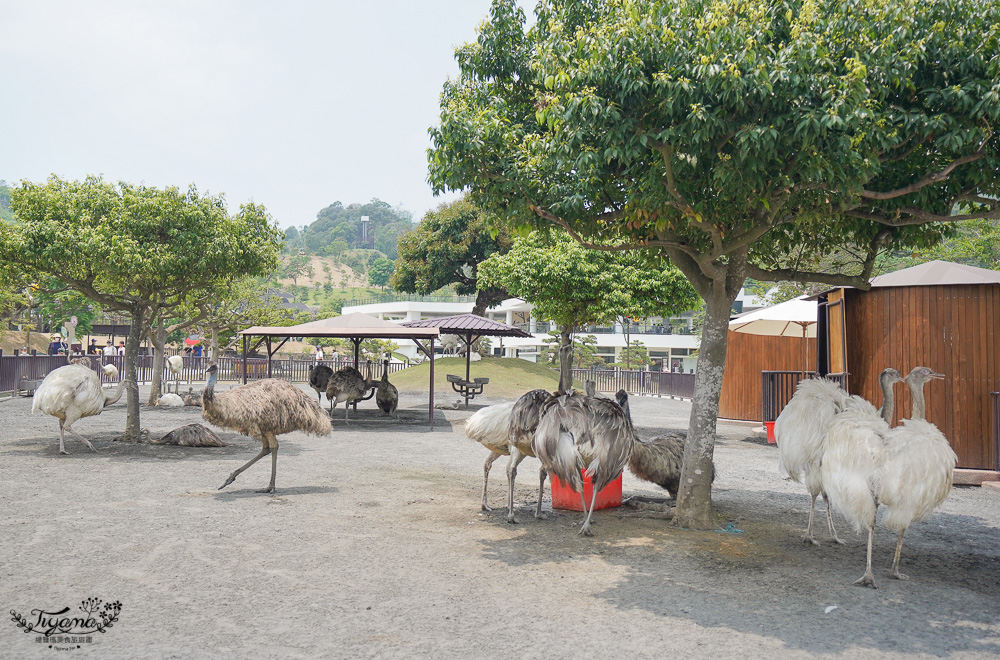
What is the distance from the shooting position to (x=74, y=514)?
747 cm

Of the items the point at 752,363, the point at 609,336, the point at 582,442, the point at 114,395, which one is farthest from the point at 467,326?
the point at 609,336

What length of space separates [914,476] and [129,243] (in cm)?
1184

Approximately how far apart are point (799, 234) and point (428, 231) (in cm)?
3203

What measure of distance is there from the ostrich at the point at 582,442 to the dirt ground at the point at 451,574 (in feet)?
2.06

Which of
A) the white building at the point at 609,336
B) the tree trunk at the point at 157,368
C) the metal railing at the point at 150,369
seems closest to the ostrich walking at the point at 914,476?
the tree trunk at the point at 157,368

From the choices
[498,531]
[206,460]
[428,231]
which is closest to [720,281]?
[498,531]

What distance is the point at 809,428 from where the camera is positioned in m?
6.59

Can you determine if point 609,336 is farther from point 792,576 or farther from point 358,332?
point 792,576

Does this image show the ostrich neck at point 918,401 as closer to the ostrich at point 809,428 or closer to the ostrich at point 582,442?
the ostrich at point 809,428

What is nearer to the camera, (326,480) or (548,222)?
(548,222)

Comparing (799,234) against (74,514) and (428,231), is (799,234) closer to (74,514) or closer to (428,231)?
(74,514)

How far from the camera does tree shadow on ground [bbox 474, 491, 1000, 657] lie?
4.61 meters

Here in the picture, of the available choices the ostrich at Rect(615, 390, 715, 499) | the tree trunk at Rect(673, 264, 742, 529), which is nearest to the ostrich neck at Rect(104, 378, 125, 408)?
the ostrich at Rect(615, 390, 715, 499)

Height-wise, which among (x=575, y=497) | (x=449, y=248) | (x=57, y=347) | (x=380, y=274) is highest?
(x=380, y=274)
